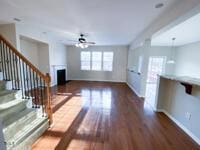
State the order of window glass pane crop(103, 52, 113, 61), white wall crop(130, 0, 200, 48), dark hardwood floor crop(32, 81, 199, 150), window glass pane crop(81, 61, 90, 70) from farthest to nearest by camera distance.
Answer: window glass pane crop(81, 61, 90, 70)
window glass pane crop(103, 52, 113, 61)
dark hardwood floor crop(32, 81, 199, 150)
white wall crop(130, 0, 200, 48)

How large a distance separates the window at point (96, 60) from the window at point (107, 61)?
0.31m

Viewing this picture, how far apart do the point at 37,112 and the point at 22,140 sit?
0.73m

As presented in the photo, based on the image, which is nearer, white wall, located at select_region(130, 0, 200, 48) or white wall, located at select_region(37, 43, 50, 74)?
white wall, located at select_region(130, 0, 200, 48)

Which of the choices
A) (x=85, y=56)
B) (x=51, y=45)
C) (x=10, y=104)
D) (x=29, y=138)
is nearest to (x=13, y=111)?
(x=10, y=104)

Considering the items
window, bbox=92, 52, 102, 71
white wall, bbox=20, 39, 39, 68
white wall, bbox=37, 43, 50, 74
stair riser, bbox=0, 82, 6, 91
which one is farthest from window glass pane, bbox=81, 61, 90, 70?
stair riser, bbox=0, 82, 6, 91

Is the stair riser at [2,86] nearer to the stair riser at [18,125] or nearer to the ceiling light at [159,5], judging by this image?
the stair riser at [18,125]

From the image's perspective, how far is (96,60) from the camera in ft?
27.9

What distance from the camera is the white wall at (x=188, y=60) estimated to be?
6.05 m

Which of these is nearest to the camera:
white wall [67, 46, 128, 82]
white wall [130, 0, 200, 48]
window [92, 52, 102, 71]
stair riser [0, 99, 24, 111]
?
white wall [130, 0, 200, 48]

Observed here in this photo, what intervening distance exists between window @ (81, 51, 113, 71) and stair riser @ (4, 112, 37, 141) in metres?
6.35

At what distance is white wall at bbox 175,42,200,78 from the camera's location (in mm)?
6051

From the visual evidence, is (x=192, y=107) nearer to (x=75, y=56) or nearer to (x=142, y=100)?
(x=142, y=100)

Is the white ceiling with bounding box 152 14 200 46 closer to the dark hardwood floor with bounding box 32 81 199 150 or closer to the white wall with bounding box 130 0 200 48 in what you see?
the white wall with bounding box 130 0 200 48

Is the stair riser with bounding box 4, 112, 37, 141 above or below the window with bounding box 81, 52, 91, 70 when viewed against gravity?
below
